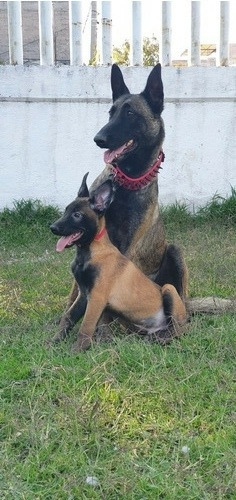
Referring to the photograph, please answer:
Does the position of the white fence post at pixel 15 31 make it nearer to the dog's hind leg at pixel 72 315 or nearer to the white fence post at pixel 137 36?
the white fence post at pixel 137 36

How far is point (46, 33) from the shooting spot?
8375 millimetres

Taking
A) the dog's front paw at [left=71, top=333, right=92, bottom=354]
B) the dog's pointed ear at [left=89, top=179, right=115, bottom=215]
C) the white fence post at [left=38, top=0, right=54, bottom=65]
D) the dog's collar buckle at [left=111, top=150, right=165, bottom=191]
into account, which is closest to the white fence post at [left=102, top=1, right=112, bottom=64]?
the white fence post at [left=38, top=0, right=54, bottom=65]

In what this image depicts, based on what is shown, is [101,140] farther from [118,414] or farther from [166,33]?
[166,33]

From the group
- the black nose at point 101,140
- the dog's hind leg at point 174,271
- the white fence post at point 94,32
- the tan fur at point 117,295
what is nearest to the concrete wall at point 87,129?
the white fence post at point 94,32

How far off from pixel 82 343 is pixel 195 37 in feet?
16.8

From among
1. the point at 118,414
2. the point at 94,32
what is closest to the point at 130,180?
the point at 118,414

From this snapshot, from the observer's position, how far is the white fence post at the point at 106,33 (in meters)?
8.38

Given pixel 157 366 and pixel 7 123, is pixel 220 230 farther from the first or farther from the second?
pixel 157 366

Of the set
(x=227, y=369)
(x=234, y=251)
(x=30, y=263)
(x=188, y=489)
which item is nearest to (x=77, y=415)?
(x=188, y=489)

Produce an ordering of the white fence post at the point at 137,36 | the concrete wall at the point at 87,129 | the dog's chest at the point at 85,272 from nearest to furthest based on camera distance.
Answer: the dog's chest at the point at 85,272 → the concrete wall at the point at 87,129 → the white fence post at the point at 137,36

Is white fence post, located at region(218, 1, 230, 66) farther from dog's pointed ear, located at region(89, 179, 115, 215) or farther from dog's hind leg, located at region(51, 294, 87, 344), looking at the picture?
dog's hind leg, located at region(51, 294, 87, 344)

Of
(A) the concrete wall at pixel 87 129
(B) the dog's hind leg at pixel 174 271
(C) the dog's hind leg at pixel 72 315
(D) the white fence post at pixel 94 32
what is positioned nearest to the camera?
(C) the dog's hind leg at pixel 72 315

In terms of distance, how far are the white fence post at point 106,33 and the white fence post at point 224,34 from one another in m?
1.21

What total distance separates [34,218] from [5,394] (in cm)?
472
